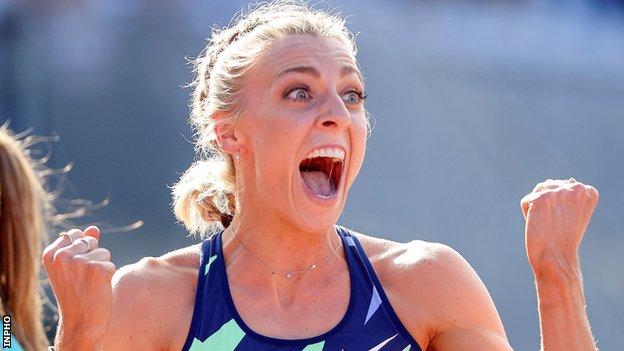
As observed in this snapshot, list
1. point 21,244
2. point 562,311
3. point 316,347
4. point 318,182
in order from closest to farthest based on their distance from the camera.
A: 1. point 21,244
2. point 562,311
3. point 316,347
4. point 318,182

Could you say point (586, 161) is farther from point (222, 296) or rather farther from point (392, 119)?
point (222, 296)

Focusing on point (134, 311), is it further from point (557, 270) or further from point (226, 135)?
point (557, 270)

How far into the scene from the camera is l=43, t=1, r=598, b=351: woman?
2.44 m

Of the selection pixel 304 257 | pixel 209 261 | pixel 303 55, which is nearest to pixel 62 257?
pixel 209 261

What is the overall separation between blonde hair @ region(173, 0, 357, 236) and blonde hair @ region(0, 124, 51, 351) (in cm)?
63

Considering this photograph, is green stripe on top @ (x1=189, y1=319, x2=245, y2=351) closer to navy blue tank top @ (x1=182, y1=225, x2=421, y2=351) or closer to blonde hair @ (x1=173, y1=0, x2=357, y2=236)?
navy blue tank top @ (x1=182, y1=225, x2=421, y2=351)

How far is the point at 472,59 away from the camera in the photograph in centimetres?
595

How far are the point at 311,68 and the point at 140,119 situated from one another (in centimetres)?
296

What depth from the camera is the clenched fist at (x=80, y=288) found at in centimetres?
215

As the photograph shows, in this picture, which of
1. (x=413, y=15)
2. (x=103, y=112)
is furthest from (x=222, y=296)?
(x=413, y=15)

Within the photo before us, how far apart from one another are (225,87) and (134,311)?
22.1 inches

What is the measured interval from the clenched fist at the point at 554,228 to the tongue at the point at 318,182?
20.6 inches

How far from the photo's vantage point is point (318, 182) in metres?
2.66

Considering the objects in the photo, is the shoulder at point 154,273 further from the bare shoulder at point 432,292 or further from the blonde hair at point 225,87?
the bare shoulder at point 432,292
